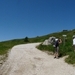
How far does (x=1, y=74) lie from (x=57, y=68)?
476 centimetres

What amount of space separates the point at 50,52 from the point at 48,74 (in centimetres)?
1432

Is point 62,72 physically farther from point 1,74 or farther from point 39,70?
point 1,74

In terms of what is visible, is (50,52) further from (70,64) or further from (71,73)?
(71,73)

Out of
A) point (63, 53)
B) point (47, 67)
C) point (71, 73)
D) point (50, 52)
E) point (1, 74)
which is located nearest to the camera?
point (71, 73)

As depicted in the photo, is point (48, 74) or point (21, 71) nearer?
point (48, 74)

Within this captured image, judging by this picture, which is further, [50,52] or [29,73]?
[50,52]

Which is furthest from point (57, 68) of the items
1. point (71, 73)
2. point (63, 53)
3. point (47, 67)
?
point (63, 53)

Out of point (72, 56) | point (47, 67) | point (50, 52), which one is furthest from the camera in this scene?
point (50, 52)

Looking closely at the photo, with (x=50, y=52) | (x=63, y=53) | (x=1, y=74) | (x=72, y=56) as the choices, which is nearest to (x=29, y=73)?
(x=1, y=74)

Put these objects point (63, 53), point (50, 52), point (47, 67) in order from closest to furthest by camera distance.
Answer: point (47, 67)
point (63, 53)
point (50, 52)

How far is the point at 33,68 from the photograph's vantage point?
2120cm

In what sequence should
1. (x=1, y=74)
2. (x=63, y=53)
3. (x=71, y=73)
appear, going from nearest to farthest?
(x=71, y=73) → (x=1, y=74) → (x=63, y=53)

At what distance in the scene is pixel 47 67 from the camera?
2144 centimetres

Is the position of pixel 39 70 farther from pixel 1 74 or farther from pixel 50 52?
pixel 50 52
